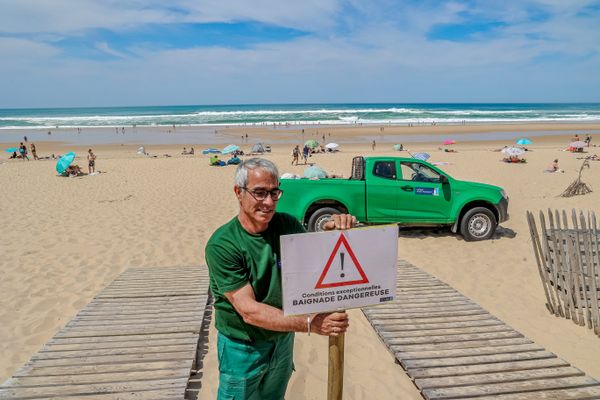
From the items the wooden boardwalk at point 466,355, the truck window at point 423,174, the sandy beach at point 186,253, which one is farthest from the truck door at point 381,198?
the wooden boardwalk at point 466,355

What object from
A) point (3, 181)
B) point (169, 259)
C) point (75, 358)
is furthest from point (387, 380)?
point (3, 181)

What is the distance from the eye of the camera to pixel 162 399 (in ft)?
11.4

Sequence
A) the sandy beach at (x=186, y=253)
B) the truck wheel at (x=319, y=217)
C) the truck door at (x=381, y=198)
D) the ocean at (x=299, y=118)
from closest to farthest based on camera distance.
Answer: the sandy beach at (x=186, y=253)
the truck wheel at (x=319, y=217)
the truck door at (x=381, y=198)
the ocean at (x=299, y=118)

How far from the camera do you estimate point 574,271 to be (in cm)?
512

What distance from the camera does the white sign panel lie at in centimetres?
195

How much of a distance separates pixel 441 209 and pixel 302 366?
5.22 m

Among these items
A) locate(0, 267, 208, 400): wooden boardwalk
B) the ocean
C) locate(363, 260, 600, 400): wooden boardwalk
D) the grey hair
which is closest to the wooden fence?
locate(363, 260, 600, 400): wooden boardwalk

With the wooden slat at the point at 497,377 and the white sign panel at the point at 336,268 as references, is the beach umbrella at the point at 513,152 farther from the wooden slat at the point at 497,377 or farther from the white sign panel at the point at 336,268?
the white sign panel at the point at 336,268

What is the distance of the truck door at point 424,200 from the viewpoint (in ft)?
27.3

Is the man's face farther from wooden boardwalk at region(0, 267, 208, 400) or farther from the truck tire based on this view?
the truck tire

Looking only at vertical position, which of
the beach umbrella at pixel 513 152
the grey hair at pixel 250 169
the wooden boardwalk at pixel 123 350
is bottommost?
the wooden boardwalk at pixel 123 350

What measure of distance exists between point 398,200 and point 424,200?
53 centimetres

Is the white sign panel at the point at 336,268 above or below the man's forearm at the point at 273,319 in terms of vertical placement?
above

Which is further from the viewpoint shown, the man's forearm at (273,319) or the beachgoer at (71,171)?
the beachgoer at (71,171)
